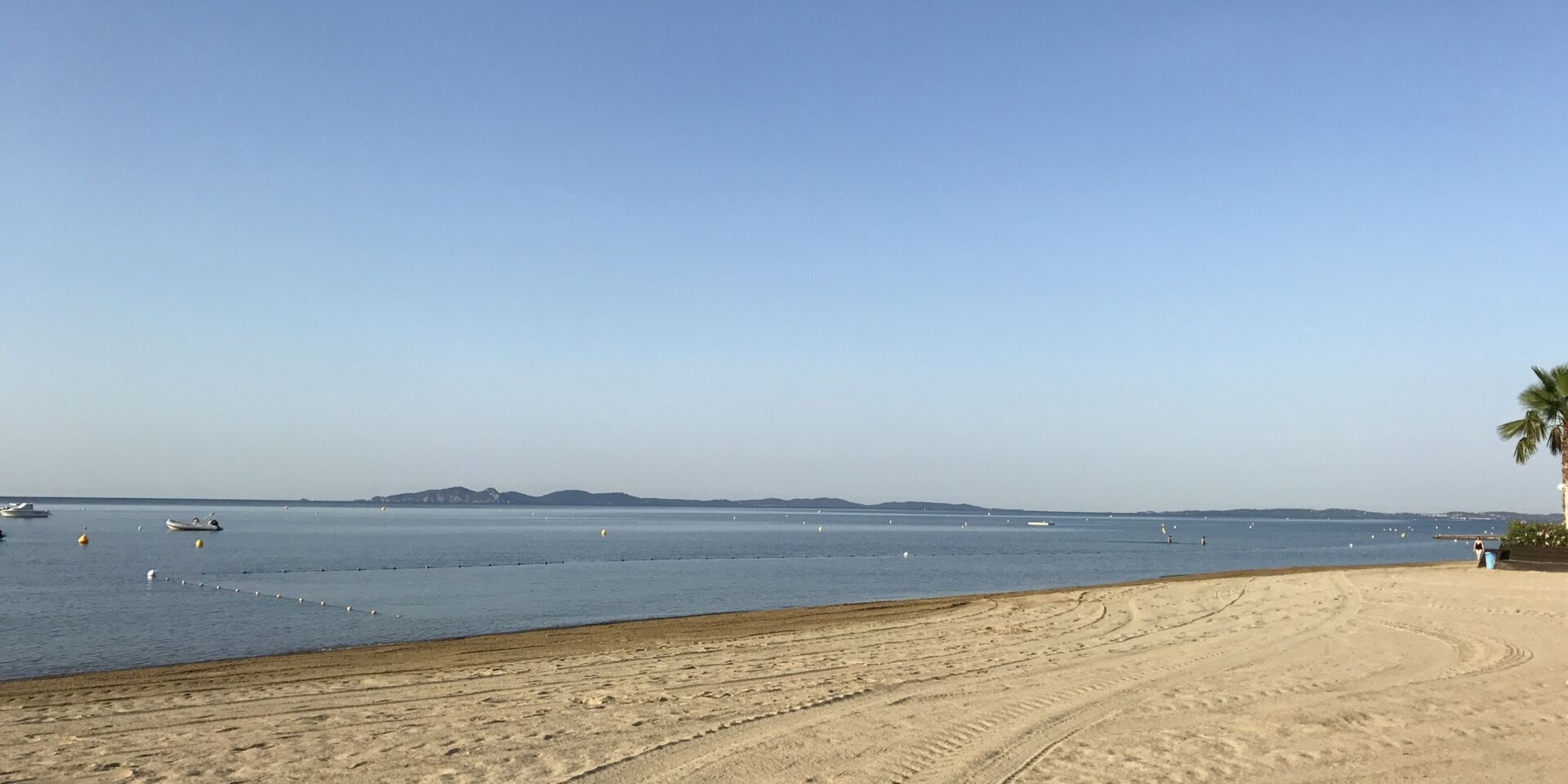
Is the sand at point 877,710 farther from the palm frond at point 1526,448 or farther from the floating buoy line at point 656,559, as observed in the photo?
the floating buoy line at point 656,559

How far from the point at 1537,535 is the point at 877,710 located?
3425 cm

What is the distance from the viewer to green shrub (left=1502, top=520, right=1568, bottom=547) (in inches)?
1272

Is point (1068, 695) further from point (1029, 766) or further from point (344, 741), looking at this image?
point (344, 741)

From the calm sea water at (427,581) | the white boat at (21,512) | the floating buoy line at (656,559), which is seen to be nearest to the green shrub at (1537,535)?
the calm sea water at (427,581)

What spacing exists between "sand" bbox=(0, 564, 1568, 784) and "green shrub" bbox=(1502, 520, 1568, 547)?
16.6 meters

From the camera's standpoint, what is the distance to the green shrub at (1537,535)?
32.3 metres

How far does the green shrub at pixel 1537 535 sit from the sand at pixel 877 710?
654 inches

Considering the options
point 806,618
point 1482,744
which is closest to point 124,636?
point 806,618

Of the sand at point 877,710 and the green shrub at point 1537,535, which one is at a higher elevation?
the green shrub at point 1537,535

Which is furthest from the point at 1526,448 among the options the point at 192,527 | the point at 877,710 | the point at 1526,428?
the point at 192,527

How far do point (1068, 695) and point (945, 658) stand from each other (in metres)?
3.67

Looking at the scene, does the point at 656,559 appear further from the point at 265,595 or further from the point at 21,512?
the point at 21,512

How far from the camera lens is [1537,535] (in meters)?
33.7

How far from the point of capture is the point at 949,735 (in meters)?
9.24
